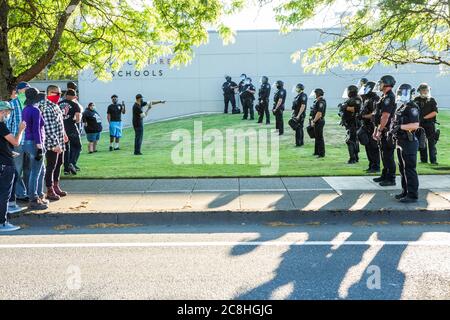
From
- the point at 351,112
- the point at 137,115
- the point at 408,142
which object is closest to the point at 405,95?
the point at 408,142

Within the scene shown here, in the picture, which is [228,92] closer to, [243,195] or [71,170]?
[71,170]

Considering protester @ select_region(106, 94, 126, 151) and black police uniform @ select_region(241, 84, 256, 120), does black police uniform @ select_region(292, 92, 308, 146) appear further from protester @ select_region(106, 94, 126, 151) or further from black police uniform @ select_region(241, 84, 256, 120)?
black police uniform @ select_region(241, 84, 256, 120)


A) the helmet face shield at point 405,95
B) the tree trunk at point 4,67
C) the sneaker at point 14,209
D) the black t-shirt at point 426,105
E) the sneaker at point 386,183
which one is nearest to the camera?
the sneaker at point 14,209

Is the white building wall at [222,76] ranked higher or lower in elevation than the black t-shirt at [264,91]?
higher

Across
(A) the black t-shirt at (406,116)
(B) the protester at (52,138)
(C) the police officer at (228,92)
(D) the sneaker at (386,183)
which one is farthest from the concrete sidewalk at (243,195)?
(C) the police officer at (228,92)

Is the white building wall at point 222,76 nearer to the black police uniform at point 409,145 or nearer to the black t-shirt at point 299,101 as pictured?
the black t-shirt at point 299,101

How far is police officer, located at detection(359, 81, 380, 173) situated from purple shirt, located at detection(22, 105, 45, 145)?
6.48 meters

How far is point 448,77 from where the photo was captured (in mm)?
28234

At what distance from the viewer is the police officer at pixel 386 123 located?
8555 millimetres

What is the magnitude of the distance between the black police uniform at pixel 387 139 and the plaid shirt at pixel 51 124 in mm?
5510

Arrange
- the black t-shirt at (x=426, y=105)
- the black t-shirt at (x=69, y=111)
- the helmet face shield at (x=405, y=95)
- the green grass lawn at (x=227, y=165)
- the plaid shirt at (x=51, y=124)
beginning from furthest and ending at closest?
1. the black t-shirt at (x=426, y=105)
2. the green grass lawn at (x=227, y=165)
3. the black t-shirt at (x=69, y=111)
4. the plaid shirt at (x=51, y=124)
5. the helmet face shield at (x=405, y=95)

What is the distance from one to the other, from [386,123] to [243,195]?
2794 millimetres

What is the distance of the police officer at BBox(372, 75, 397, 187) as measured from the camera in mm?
8555

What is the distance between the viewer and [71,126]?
10.5 meters
